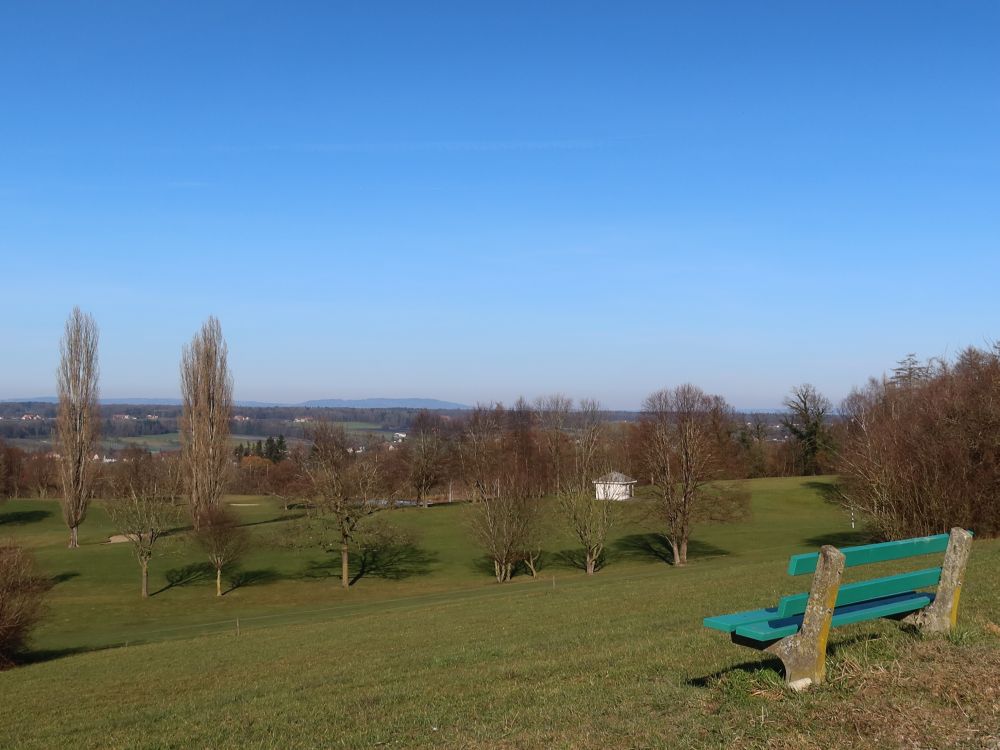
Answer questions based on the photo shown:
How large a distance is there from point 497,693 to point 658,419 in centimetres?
5441

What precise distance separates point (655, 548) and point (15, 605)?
42780 mm

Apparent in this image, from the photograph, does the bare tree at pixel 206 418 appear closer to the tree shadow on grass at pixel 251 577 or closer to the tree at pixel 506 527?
the tree shadow on grass at pixel 251 577

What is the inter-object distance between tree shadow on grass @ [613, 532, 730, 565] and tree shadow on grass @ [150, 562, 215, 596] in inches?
1122

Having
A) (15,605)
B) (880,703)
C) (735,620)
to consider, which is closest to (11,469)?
(15,605)

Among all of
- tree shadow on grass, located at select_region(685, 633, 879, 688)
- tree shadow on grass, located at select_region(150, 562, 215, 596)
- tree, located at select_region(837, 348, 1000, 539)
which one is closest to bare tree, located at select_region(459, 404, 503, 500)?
tree shadow on grass, located at select_region(150, 562, 215, 596)

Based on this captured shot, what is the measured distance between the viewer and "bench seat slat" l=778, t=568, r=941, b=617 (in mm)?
6898

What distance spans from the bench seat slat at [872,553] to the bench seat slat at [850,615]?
46 cm

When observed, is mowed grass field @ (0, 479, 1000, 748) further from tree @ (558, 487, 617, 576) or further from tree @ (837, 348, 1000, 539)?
tree @ (558, 487, 617, 576)

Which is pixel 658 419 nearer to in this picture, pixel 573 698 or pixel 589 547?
pixel 589 547

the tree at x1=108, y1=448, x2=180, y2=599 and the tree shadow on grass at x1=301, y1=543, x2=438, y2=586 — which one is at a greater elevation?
the tree at x1=108, y1=448, x2=180, y2=599

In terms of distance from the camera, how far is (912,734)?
5.74 meters

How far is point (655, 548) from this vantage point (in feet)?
194

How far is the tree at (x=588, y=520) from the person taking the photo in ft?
168

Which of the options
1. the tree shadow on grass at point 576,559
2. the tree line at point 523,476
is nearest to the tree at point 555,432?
the tree line at point 523,476
